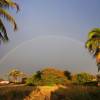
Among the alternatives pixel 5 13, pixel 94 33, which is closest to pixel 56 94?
pixel 5 13

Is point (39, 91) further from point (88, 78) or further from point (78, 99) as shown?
point (88, 78)

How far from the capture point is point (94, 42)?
4250 cm

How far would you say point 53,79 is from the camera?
40.9m

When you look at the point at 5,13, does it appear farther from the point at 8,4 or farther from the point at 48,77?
the point at 48,77

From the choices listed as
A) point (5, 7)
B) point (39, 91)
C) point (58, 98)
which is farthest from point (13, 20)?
point (58, 98)

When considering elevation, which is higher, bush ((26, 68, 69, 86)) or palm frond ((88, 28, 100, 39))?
palm frond ((88, 28, 100, 39))

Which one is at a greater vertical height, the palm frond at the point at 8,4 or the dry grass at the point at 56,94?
the palm frond at the point at 8,4

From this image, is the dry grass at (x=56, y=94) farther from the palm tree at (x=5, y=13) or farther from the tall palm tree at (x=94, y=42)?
the tall palm tree at (x=94, y=42)

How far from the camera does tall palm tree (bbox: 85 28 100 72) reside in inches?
1662

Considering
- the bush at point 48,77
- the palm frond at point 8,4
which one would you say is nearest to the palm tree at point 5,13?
the palm frond at point 8,4

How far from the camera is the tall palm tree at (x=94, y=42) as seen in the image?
139 ft

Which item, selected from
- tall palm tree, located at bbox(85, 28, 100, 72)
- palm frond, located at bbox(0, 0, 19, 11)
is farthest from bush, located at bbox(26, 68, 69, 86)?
palm frond, located at bbox(0, 0, 19, 11)

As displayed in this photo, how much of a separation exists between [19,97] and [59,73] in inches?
894

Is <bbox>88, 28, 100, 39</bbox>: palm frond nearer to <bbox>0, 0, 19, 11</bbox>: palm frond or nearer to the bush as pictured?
the bush
